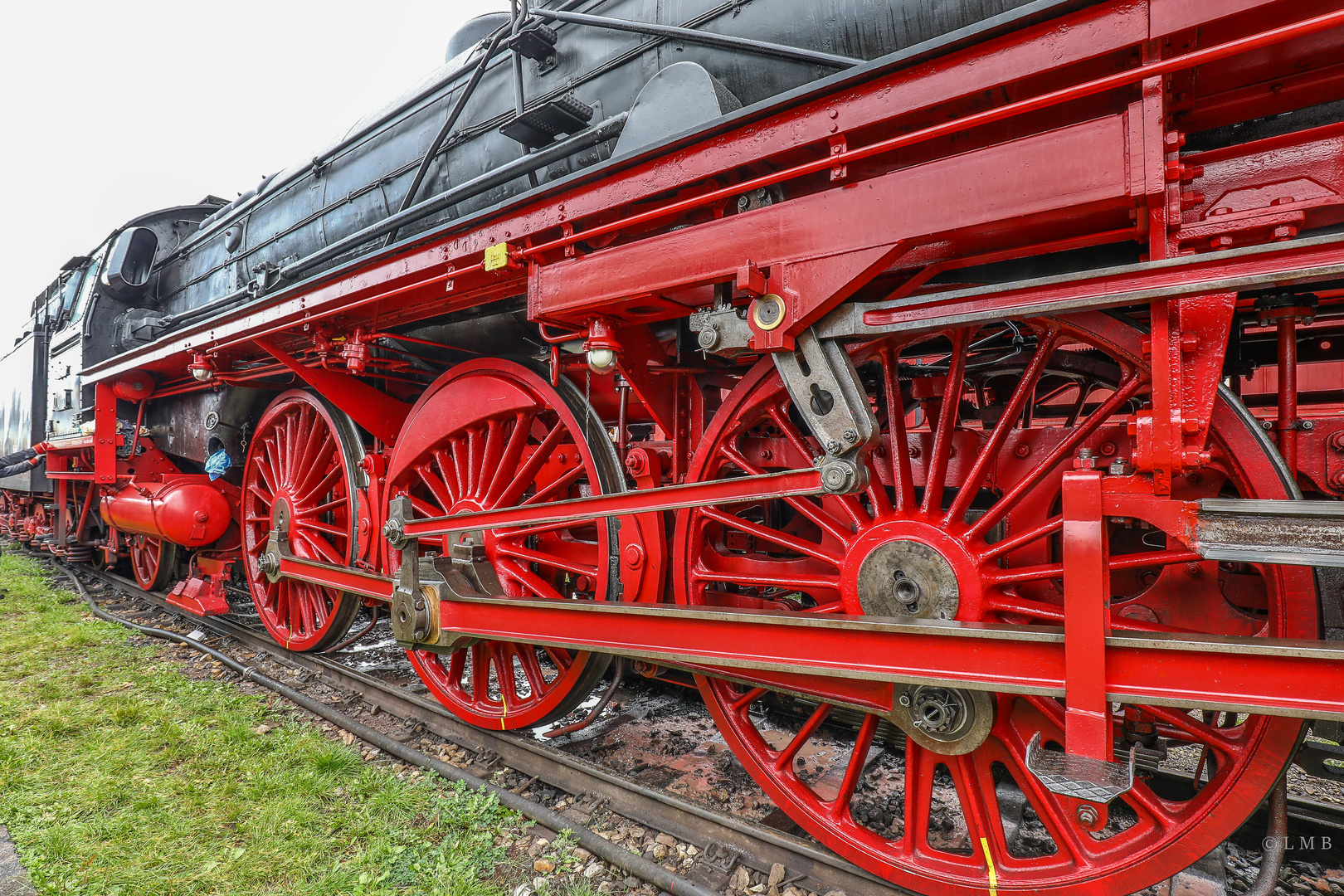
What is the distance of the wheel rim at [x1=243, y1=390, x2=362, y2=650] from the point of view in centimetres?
394

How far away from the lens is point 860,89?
161 cm

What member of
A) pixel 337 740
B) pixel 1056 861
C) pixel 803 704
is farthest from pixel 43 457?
pixel 1056 861

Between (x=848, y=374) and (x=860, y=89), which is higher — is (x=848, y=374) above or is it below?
below

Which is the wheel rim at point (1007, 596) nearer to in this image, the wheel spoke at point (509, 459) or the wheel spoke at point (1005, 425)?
the wheel spoke at point (1005, 425)

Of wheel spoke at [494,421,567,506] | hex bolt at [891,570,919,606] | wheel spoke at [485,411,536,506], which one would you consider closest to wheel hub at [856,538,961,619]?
hex bolt at [891,570,919,606]

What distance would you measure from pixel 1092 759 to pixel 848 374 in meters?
1.04

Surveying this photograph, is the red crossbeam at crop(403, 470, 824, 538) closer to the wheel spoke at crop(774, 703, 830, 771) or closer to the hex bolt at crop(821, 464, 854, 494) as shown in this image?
the hex bolt at crop(821, 464, 854, 494)

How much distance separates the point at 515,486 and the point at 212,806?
1700 mm

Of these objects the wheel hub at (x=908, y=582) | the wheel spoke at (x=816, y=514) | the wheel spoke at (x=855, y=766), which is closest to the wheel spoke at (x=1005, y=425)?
the wheel hub at (x=908, y=582)

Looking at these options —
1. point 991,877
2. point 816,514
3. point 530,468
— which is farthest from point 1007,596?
point 530,468

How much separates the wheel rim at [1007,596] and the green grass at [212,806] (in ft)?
3.83

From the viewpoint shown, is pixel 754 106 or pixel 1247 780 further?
pixel 754 106

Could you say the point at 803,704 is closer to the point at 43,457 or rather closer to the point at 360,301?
the point at 360,301

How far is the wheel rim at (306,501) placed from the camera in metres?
3.94
